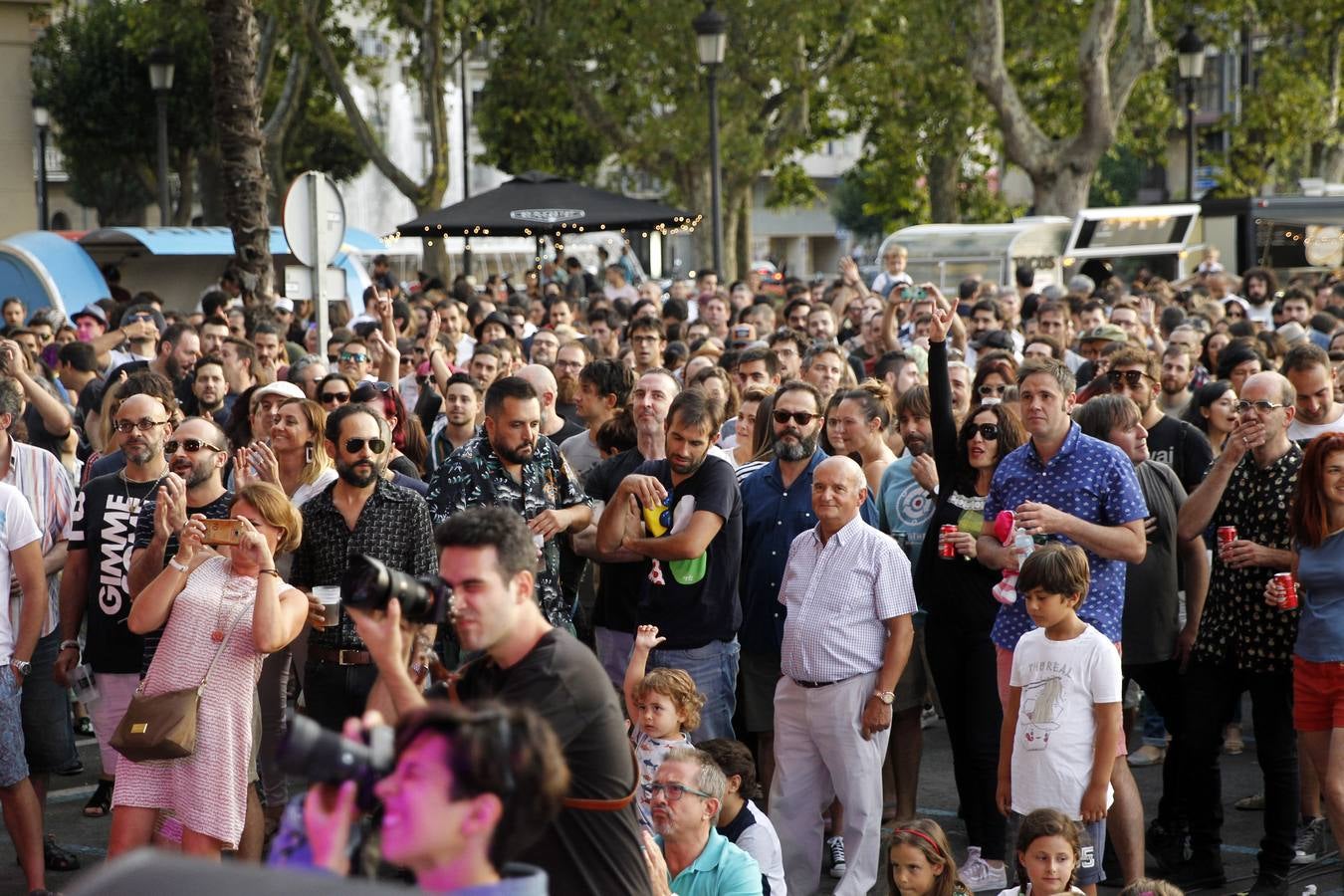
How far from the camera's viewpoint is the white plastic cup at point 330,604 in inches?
262

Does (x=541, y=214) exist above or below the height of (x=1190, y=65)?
below

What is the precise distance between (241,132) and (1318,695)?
35.7 feet

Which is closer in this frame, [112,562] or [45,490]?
[112,562]

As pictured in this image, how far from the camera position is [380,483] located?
6875 mm

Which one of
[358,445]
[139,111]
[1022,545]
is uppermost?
[139,111]

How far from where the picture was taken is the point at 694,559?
286 inches

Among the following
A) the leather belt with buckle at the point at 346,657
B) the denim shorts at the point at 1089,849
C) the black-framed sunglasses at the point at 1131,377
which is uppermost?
the black-framed sunglasses at the point at 1131,377

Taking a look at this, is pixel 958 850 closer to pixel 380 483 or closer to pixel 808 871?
pixel 808 871

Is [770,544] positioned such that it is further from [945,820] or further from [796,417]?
[945,820]

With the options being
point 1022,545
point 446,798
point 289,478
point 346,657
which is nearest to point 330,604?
point 346,657

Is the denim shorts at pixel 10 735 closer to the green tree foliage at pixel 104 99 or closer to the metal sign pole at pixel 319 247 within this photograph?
the metal sign pole at pixel 319 247

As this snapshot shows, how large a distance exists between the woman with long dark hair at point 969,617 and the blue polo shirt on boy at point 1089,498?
26 cm

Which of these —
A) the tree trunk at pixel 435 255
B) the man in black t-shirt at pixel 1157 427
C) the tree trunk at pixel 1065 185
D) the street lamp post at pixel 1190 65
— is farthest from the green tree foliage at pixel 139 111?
the man in black t-shirt at pixel 1157 427

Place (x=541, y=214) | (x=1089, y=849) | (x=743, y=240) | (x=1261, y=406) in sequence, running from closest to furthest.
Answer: (x=1089, y=849)
(x=1261, y=406)
(x=541, y=214)
(x=743, y=240)
